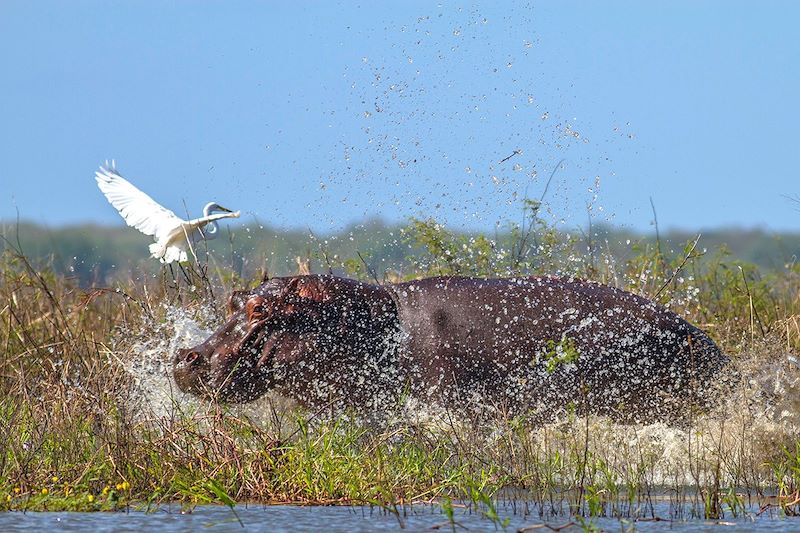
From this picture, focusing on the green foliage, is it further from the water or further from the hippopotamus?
the water

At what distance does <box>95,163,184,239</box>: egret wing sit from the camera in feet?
32.7

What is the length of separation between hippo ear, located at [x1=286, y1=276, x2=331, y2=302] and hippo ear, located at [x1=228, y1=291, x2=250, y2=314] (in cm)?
30

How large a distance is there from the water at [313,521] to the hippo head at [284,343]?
77.4 inches

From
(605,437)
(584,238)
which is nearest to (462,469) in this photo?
(605,437)

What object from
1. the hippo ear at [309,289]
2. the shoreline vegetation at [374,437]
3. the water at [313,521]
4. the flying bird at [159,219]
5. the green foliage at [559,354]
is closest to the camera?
the water at [313,521]

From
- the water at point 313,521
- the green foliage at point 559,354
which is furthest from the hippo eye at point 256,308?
the water at point 313,521

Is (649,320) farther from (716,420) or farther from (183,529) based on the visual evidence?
(183,529)

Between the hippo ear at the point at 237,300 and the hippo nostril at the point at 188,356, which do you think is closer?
the hippo nostril at the point at 188,356

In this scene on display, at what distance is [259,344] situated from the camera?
25.8ft

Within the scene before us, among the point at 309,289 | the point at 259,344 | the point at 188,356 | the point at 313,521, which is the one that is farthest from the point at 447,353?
the point at 313,521

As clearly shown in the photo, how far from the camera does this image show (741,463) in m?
6.88

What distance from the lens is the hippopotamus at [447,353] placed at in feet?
25.6

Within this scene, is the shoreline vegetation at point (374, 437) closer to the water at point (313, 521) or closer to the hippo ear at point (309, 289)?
the water at point (313, 521)

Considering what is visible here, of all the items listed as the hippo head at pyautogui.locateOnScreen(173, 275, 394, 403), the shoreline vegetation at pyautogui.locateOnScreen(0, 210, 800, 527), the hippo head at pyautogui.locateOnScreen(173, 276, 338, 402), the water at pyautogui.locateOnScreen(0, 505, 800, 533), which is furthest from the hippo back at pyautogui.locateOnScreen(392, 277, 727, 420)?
the water at pyautogui.locateOnScreen(0, 505, 800, 533)
